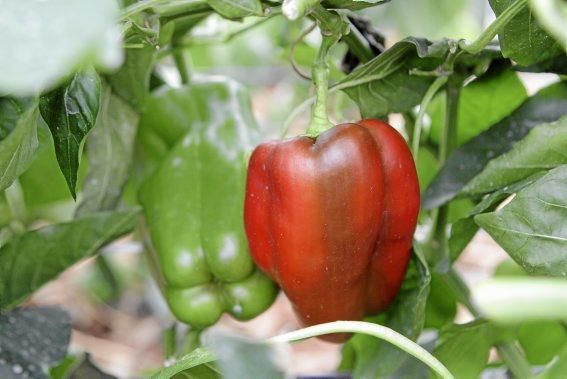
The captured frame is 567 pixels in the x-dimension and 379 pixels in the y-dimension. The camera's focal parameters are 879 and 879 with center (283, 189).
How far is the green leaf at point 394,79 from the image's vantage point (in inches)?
30.6

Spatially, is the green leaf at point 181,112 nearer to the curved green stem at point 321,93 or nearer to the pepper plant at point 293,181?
the pepper plant at point 293,181

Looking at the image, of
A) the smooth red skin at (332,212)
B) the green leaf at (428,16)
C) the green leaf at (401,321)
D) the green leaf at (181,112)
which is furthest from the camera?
the green leaf at (428,16)

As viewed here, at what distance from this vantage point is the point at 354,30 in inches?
34.0

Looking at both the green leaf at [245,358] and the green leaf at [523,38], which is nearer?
the green leaf at [245,358]

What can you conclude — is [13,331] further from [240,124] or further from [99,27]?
[99,27]

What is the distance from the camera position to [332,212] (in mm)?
738

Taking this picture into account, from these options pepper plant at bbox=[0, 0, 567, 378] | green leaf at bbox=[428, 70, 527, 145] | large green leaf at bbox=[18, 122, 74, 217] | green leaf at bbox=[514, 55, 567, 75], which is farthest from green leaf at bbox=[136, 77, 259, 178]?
green leaf at bbox=[514, 55, 567, 75]

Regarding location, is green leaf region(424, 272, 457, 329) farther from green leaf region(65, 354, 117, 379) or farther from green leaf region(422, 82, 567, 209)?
→ green leaf region(65, 354, 117, 379)

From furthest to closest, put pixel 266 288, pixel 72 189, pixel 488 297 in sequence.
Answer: pixel 266 288 → pixel 72 189 → pixel 488 297

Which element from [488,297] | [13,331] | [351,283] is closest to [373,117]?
[351,283]

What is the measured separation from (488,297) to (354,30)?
→ 56 centimetres

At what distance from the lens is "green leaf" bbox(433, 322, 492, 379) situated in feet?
2.97

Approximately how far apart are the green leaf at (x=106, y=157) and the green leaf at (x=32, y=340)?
133 millimetres

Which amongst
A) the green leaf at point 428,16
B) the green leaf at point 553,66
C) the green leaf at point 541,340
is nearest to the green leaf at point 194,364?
the green leaf at point 553,66
